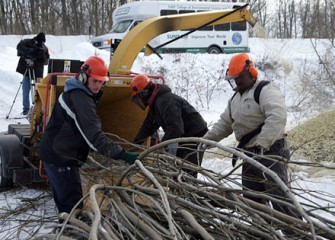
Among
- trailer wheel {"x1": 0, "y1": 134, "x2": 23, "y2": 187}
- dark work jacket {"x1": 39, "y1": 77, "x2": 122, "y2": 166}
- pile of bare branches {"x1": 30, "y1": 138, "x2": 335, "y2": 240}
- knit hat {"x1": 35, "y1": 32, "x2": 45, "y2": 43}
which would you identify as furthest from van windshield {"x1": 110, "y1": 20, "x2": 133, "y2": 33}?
pile of bare branches {"x1": 30, "y1": 138, "x2": 335, "y2": 240}

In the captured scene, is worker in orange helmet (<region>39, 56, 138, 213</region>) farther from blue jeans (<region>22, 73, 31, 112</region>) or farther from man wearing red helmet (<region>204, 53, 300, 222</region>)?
blue jeans (<region>22, 73, 31, 112</region>)

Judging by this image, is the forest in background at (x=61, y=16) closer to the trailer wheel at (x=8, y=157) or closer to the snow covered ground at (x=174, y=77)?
the snow covered ground at (x=174, y=77)

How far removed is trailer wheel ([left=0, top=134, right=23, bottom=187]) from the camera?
19.9 ft

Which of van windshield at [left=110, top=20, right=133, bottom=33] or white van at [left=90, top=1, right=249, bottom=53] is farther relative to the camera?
van windshield at [left=110, top=20, right=133, bottom=33]

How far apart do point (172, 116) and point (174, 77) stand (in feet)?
37.5

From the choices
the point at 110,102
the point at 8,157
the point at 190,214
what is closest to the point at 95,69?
the point at 190,214

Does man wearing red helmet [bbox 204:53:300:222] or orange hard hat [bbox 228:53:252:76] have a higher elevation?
orange hard hat [bbox 228:53:252:76]

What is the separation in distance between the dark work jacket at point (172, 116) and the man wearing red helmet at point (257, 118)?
0.76 meters

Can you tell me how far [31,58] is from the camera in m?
10.2

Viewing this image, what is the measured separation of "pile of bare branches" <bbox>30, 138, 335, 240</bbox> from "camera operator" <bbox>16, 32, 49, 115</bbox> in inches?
286

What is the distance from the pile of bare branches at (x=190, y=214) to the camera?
2.75m

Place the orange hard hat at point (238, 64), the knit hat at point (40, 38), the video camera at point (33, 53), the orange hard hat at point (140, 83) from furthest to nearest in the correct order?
the video camera at point (33, 53)
the knit hat at point (40, 38)
the orange hard hat at point (140, 83)
the orange hard hat at point (238, 64)

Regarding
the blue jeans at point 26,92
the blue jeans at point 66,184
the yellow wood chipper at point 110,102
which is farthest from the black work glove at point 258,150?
the blue jeans at point 26,92

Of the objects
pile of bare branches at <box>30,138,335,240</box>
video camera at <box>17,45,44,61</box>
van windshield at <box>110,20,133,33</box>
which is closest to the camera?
pile of bare branches at <box>30,138,335,240</box>
